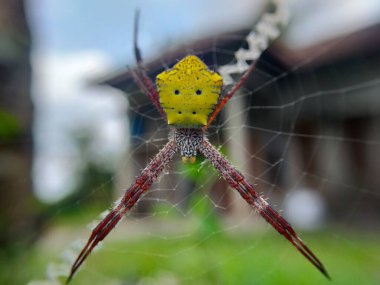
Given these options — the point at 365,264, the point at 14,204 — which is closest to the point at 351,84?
the point at 365,264

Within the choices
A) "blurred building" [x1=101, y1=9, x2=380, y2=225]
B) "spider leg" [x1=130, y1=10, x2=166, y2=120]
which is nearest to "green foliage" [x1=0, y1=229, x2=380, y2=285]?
"spider leg" [x1=130, y1=10, x2=166, y2=120]

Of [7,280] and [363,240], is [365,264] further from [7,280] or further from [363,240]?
[7,280]

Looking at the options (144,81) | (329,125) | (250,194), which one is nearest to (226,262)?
(250,194)

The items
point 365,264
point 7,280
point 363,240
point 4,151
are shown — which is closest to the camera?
point 7,280

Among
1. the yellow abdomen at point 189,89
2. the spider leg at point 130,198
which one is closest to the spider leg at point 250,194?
the spider leg at point 130,198

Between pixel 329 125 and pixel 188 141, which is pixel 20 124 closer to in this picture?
pixel 188 141

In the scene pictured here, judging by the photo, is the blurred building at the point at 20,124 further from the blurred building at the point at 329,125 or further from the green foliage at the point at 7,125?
the blurred building at the point at 329,125
